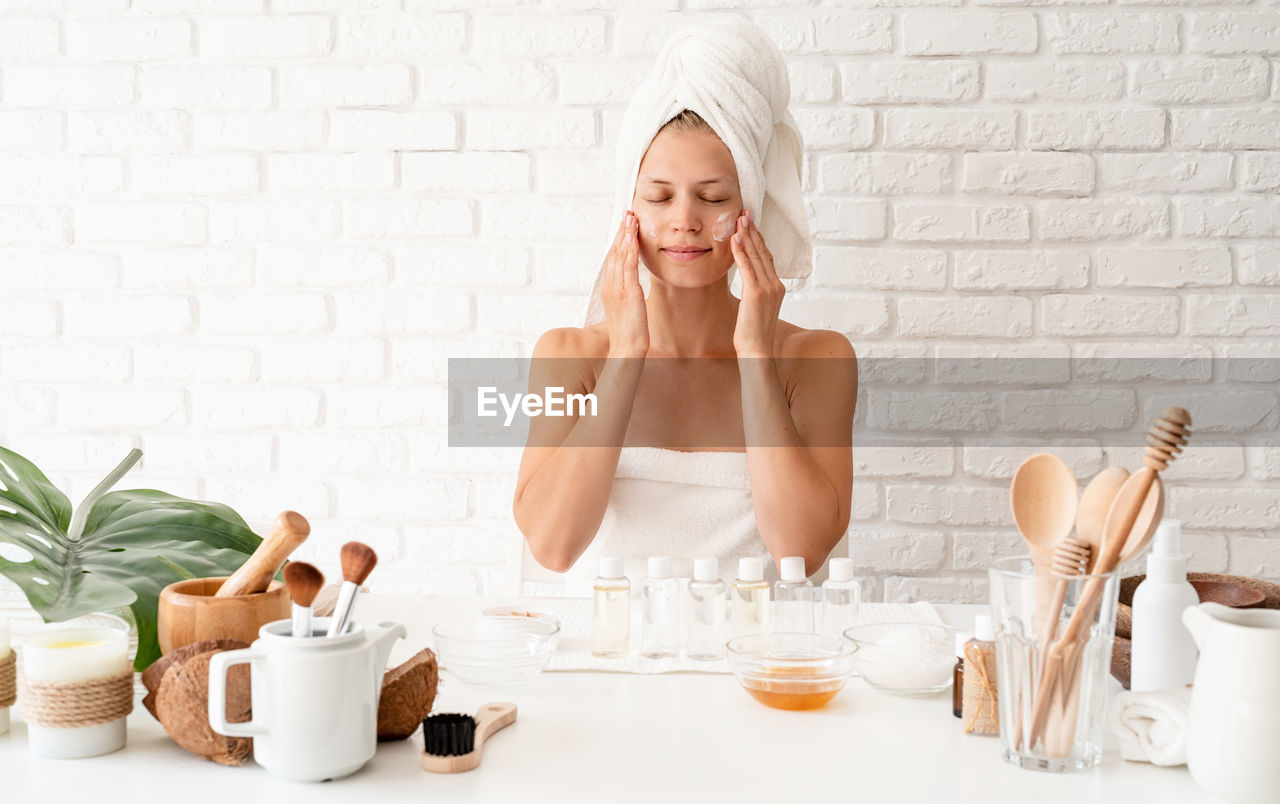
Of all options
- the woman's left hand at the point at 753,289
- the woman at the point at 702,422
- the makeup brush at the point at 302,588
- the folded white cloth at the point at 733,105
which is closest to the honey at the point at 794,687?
the makeup brush at the point at 302,588

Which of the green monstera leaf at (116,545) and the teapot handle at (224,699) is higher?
the green monstera leaf at (116,545)

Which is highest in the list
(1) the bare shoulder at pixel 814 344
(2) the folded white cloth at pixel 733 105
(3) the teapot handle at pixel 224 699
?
(2) the folded white cloth at pixel 733 105

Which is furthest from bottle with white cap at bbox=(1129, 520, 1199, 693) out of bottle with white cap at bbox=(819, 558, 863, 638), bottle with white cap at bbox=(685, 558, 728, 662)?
bottle with white cap at bbox=(685, 558, 728, 662)

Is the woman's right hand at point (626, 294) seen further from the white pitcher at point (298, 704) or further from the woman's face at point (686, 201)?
the white pitcher at point (298, 704)

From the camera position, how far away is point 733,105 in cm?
153

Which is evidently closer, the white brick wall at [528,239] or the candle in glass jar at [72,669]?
the candle in glass jar at [72,669]

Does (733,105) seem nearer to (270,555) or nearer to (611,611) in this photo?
(611,611)

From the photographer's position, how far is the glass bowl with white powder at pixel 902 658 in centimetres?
94

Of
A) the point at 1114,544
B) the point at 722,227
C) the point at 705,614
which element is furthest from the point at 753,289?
the point at 1114,544

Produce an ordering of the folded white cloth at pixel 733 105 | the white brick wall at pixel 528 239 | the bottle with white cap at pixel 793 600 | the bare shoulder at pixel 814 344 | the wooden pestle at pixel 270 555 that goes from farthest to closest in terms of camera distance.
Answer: the white brick wall at pixel 528 239, the bare shoulder at pixel 814 344, the folded white cloth at pixel 733 105, the bottle with white cap at pixel 793 600, the wooden pestle at pixel 270 555

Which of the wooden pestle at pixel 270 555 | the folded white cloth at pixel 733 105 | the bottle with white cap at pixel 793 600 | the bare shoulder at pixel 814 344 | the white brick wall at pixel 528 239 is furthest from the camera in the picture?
the white brick wall at pixel 528 239

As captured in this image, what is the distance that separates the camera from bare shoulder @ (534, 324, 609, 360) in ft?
5.85

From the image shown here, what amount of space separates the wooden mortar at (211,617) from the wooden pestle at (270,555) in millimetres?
10

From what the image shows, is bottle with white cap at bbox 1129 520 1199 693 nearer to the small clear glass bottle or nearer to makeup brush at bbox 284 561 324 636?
the small clear glass bottle
